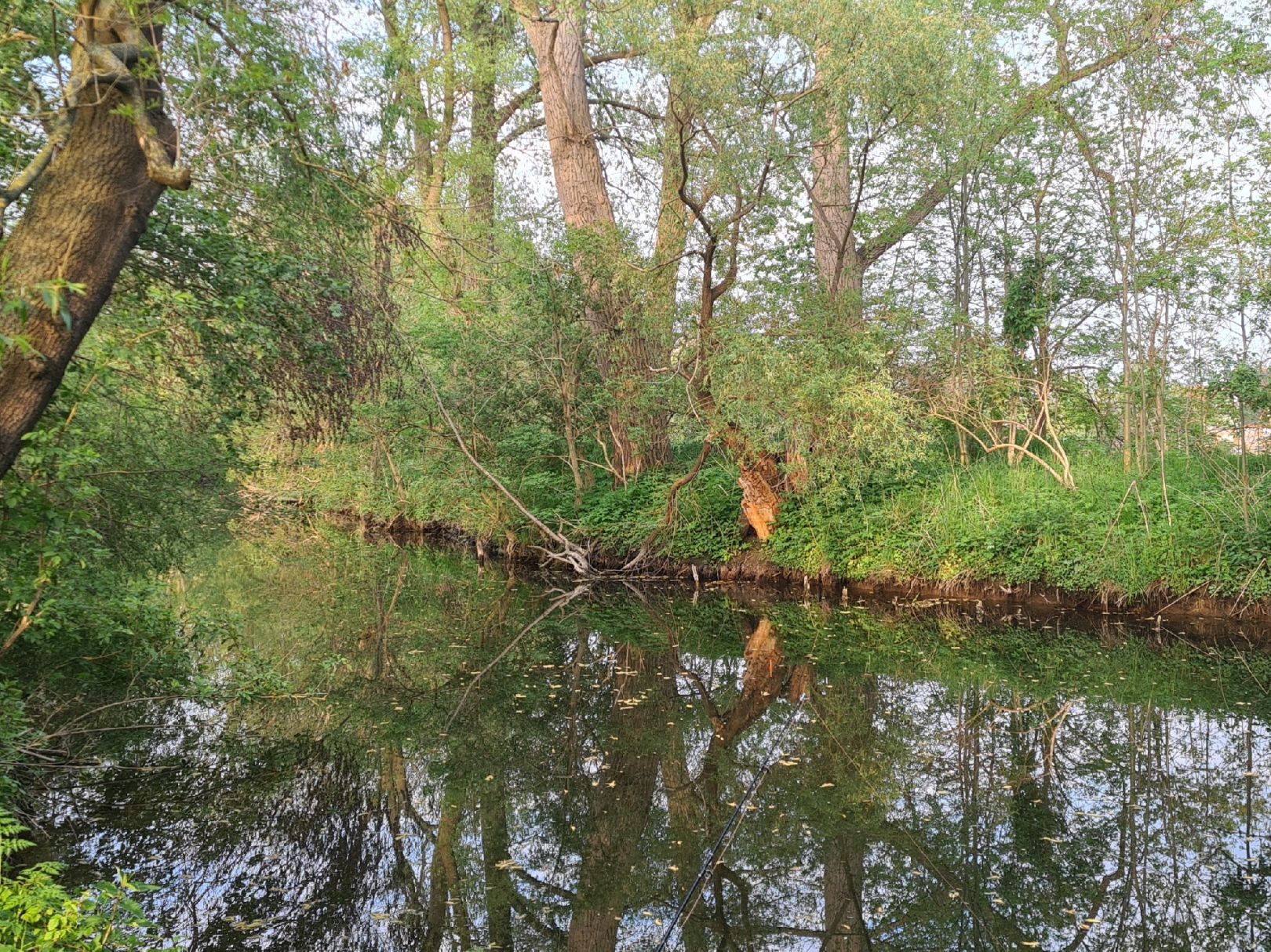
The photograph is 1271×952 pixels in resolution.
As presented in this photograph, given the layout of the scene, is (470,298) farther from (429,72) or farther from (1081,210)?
(1081,210)

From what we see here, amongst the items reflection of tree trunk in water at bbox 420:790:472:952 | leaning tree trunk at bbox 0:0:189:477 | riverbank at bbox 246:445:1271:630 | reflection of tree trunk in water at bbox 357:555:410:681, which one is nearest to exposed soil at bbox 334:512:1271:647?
riverbank at bbox 246:445:1271:630

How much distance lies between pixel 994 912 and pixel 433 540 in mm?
14937

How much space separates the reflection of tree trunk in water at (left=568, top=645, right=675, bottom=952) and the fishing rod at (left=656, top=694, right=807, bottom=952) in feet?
0.80

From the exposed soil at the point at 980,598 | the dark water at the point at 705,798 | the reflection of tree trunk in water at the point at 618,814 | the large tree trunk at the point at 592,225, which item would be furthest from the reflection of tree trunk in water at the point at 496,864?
the large tree trunk at the point at 592,225

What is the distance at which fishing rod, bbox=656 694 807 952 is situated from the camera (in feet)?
12.9

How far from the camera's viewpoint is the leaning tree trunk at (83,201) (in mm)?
3340

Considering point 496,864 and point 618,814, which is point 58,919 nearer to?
point 496,864

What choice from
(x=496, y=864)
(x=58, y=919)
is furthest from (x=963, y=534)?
(x=58, y=919)

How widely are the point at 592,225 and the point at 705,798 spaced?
8753 millimetres

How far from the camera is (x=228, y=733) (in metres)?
6.16

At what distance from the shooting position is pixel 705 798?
5203 mm

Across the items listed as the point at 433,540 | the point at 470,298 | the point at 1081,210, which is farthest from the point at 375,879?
the point at 433,540

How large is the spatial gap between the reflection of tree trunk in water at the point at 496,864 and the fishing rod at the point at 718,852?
69cm

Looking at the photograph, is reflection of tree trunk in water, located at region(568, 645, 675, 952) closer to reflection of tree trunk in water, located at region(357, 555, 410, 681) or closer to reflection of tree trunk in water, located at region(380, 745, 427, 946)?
reflection of tree trunk in water, located at region(380, 745, 427, 946)
